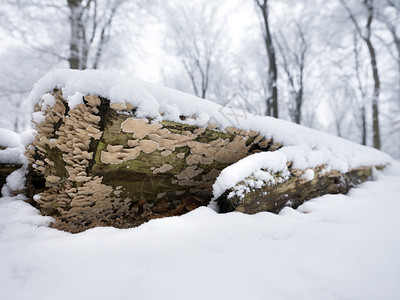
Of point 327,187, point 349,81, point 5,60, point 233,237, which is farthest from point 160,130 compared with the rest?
point 349,81

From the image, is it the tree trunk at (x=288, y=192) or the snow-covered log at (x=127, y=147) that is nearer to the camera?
the snow-covered log at (x=127, y=147)

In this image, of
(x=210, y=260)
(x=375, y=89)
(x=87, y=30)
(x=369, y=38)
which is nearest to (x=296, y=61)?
(x=369, y=38)

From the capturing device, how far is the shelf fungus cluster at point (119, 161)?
4.63 feet

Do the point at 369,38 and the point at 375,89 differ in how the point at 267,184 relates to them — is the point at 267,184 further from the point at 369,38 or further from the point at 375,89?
the point at 369,38

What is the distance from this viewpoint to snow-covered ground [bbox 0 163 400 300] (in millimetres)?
766

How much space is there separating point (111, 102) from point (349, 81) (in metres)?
16.5

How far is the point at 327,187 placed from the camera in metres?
2.37

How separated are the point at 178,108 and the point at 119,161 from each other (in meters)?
0.69

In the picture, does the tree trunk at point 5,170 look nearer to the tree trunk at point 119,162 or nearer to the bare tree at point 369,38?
the tree trunk at point 119,162

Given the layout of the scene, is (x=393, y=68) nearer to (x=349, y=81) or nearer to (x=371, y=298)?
(x=349, y=81)

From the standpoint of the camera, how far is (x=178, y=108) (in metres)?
1.58

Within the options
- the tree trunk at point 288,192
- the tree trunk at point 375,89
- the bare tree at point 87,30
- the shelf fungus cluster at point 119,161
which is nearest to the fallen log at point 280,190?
the tree trunk at point 288,192

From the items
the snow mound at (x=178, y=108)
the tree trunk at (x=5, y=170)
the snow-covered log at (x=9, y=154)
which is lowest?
the tree trunk at (x=5, y=170)

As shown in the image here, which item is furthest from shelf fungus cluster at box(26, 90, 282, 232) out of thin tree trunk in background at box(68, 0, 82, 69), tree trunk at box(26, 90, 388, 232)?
thin tree trunk in background at box(68, 0, 82, 69)
